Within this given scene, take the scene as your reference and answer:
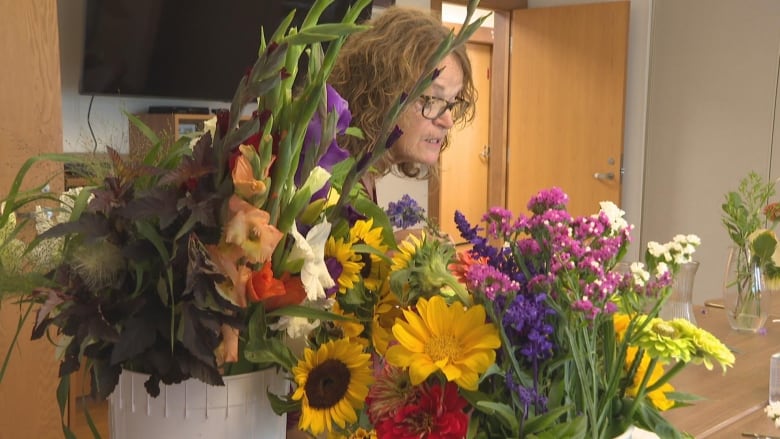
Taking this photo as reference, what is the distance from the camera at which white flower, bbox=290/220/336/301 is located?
601 mm

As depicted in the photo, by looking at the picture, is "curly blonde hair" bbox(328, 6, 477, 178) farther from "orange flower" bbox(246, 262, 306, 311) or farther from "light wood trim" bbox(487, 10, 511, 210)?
"light wood trim" bbox(487, 10, 511, 210)

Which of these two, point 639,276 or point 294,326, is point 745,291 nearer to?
point 639,276

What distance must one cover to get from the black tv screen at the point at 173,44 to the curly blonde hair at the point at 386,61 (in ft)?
4.83

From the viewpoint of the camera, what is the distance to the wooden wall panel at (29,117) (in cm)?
247

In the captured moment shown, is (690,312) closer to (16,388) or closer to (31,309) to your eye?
(31,309)

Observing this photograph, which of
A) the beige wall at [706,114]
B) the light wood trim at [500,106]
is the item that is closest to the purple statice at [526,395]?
the beige wall at [706,114]

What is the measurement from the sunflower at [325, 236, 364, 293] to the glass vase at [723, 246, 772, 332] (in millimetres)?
1467

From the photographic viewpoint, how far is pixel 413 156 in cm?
157

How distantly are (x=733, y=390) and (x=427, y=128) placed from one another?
78 cm

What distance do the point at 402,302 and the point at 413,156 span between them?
90 cm

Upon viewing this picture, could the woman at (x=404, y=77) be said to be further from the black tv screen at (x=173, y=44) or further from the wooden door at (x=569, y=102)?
the wooden door at (x=569, y=102)

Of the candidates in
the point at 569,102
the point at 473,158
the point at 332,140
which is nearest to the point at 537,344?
the point at 332,140

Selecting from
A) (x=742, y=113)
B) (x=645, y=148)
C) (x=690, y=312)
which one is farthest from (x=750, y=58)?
(x=690, y=312)

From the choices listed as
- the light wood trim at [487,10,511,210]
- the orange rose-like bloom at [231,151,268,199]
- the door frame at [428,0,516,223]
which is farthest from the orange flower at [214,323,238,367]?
the light wood trim at [487,10,511,210]
